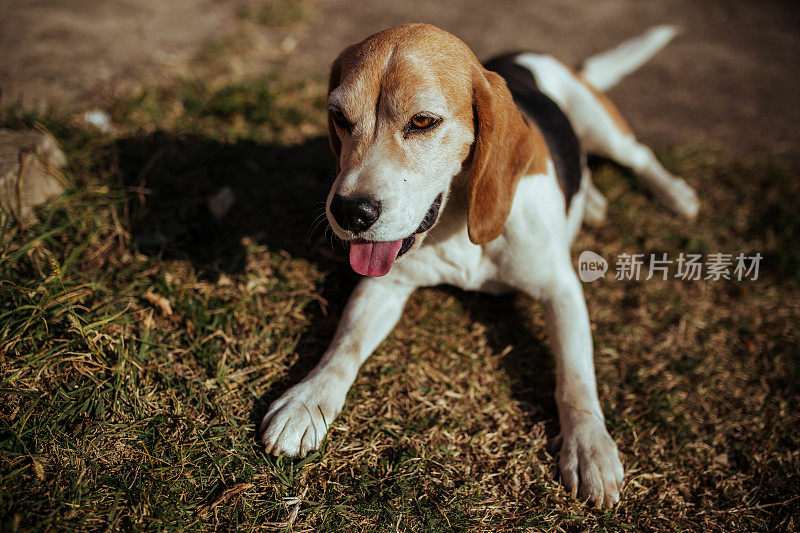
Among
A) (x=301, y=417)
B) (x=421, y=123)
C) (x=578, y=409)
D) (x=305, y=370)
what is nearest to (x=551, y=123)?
(x=421, y=123)

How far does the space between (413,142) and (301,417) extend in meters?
1.32

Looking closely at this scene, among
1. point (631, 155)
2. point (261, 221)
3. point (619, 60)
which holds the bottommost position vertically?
point (631, 155)

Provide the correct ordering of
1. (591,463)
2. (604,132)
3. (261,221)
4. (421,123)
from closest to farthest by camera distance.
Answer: (421,123) → (591,463) → (261,221) → (604,132)

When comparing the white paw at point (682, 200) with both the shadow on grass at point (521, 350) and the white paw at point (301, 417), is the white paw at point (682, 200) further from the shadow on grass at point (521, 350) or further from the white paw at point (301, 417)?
the white paw at point (301, 417)

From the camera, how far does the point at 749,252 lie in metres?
3.81

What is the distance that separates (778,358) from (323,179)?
3.12 meters

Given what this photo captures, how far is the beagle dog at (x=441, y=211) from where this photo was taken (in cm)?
218

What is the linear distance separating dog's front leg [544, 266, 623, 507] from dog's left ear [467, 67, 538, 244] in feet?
2.10

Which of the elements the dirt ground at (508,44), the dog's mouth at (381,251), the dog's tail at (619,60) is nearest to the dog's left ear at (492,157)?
the dog's mouth at (381,251)

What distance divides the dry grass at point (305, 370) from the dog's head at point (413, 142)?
2.77 ft

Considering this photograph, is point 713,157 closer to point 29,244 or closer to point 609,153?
point 609,153

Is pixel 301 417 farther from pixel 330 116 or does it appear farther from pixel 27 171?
pixel 27 171

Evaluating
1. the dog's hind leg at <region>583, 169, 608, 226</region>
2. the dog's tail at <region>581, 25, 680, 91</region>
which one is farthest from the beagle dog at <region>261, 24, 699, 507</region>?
the dog's tail at <region>581, 25, 680, 91</region>

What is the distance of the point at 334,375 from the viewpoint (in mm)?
2564
